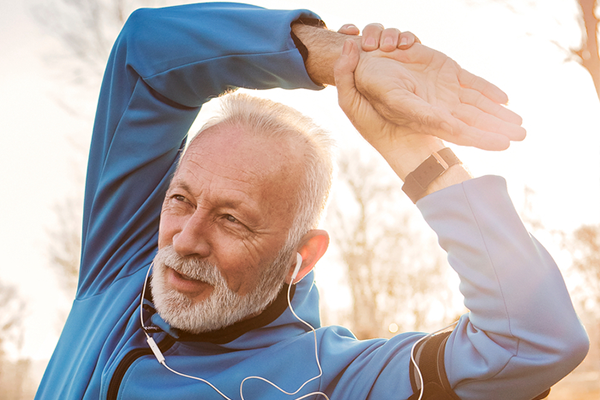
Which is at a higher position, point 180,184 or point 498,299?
point 498,299

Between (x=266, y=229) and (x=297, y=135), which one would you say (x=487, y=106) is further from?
(x=266, y=229)

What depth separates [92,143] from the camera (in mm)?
2260

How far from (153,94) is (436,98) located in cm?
133

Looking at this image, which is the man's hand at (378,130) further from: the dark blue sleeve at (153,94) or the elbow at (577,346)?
the elbow at (577,346)

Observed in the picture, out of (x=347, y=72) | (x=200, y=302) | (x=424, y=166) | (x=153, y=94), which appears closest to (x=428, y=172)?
(x=424, y=166)

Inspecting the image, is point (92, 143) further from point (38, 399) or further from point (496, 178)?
point (496, 178)

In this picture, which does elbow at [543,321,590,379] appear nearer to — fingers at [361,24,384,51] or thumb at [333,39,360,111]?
thumb at [333,39,360,111]

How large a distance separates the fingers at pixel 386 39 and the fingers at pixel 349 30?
11cm

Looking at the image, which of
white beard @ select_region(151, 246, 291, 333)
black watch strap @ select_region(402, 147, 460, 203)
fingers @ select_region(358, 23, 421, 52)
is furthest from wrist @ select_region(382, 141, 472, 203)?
white beard @ select_region(151, 246, 291, 333)

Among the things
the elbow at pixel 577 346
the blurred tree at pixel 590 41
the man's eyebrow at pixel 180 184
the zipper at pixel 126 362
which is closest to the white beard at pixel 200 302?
the zipper at pixel 126 362

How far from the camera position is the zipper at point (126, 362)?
1.70m

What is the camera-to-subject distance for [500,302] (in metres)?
1.28

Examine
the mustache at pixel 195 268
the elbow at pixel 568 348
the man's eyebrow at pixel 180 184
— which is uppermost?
the elbow at pixel 568 348

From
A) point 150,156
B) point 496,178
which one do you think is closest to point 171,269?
point 150,156
